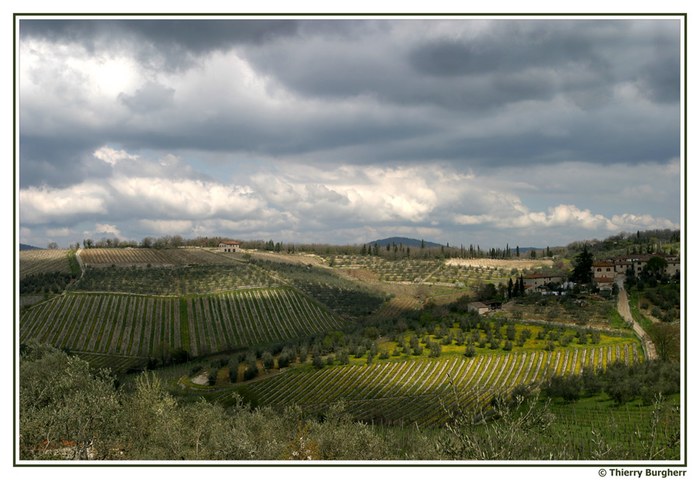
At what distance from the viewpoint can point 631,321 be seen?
85562mm

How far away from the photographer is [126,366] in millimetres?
82812

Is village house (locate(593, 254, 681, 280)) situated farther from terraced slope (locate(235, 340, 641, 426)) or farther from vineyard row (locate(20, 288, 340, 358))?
vineyard row (locate(20, 288, 340, 358))

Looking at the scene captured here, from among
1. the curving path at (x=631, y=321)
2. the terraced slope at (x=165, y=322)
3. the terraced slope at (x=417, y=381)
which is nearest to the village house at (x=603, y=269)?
the curving path at (x=631, y=321)

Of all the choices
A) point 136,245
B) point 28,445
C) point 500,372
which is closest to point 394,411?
point 500,372

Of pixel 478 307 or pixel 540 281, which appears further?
pixel 540 281

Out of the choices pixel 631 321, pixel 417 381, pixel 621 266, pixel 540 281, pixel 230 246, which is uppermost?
pixel 230 246

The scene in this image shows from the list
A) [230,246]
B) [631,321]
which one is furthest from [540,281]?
[230,246]

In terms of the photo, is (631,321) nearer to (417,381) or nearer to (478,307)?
(478,307)

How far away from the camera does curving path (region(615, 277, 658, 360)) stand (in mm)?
70500

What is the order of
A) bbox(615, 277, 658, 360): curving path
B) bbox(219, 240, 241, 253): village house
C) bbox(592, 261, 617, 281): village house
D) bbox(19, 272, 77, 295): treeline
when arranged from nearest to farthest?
bbox(615, 277, 658, 360): curving path
bbox(19, 272, 77, 295): treeline
bbox(592, 261, 617, 281): village house
bbox(219, 240, 241, 253): village house

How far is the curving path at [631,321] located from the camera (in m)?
70.5

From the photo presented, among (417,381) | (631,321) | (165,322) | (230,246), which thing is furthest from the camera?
(230,246)

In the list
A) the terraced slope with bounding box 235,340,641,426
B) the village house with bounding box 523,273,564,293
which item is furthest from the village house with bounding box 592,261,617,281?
the terraced slope with bounding box 235,340,641,426
